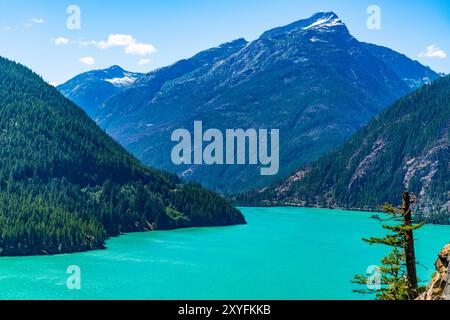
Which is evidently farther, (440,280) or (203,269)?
(203,269)

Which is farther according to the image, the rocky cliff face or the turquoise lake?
the turquoise lake

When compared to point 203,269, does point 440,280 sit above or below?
above

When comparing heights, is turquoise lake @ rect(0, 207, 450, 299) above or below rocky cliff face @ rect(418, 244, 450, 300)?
below

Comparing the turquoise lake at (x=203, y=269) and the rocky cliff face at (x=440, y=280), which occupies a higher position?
the rocky cliff face at (x=440, y=280)

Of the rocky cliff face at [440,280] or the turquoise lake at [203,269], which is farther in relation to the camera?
the turquoise lake at [203,269]
